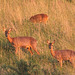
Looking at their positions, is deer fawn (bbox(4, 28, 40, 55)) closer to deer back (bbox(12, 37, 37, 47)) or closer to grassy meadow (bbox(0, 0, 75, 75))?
deer back (bbox(12, 37, 37, 47))

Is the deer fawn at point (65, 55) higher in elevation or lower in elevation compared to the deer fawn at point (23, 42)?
lower

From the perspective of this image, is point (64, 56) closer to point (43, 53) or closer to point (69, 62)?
point (69, 62)

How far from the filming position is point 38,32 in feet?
26.6

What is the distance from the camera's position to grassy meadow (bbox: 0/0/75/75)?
5.02 meters

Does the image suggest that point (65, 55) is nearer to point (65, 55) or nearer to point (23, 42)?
point (65, 55)

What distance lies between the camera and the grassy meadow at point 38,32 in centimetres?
502

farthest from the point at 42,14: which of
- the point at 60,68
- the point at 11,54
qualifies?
the point at 60,68

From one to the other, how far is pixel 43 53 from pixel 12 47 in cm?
111

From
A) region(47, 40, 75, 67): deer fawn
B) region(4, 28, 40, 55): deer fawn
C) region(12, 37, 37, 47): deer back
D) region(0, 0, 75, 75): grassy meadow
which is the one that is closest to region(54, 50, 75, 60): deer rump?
region(47, 40, 75, 67): deer fawn

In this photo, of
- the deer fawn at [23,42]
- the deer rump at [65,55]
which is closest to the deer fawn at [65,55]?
the deer rump at [65,55]

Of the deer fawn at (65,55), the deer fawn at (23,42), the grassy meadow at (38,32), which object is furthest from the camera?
the deer fawn at (23,42)

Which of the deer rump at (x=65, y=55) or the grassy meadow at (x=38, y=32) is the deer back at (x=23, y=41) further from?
the deer rump at (x=65, y=55)

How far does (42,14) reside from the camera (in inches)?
404

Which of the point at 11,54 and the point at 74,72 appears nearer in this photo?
the point at 74,72
